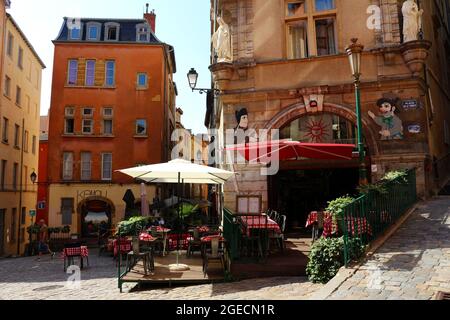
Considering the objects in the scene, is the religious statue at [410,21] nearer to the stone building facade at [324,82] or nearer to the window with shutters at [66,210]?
the stone building facade at [324,82]

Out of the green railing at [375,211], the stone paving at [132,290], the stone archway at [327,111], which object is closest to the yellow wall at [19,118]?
the stone paving at [132,290]

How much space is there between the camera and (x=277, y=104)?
12.7 meters

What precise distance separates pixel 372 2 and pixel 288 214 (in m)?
7.34

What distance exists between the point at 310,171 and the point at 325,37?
4509mm

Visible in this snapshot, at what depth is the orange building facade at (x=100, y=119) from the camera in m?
25.3

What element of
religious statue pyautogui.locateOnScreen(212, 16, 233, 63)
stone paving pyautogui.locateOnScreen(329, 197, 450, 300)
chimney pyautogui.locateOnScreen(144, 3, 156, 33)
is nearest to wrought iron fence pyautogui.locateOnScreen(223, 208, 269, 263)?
stone paving pyautogui.locateOnScreen(329, 197, 450, 300)

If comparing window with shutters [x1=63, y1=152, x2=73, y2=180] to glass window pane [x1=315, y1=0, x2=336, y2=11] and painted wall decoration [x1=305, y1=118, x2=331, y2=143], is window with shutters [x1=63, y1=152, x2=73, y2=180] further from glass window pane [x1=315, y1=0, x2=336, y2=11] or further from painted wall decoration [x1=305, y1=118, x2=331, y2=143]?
glass window pane [x1=315, y1=0, x2=336, y2=11]

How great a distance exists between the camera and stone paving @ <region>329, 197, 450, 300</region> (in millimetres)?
5238

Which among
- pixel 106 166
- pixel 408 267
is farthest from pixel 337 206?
pixel 106 166

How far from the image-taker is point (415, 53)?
11320mm

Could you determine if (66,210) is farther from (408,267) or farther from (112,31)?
(408,267)

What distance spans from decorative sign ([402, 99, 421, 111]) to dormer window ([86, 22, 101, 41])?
2289cm

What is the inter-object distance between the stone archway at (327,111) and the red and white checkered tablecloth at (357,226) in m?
4.89
